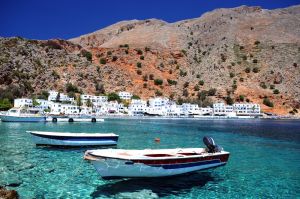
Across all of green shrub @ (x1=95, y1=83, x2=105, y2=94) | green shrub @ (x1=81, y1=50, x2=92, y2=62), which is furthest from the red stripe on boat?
green shrub @ (x1=81, y1=50, x2=92, y2=62)

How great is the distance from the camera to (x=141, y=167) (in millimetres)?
18938

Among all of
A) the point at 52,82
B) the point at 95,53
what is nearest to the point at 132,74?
the point at 95,53

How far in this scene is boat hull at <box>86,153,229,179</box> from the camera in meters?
18.6

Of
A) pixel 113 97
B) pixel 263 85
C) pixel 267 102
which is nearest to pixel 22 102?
pixel 113 97

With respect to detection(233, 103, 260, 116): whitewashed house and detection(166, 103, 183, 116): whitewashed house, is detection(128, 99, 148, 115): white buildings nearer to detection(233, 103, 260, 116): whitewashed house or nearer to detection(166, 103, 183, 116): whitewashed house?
detection(166, 103, 183, 116): whitewashed house

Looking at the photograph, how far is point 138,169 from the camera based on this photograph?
18.9 m

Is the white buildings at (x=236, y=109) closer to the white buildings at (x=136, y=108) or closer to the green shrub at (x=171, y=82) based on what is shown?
the green shrub at (x=171, y=82)

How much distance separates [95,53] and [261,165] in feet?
472

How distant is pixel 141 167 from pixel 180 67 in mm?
148163

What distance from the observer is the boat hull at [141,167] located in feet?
60.9

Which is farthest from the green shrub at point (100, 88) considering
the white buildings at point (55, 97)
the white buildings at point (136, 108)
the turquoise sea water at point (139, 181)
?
the turquoise sea water at point (139, 181)

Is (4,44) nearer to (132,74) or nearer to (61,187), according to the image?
(132,74)

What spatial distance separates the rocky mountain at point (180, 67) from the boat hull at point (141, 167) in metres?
111

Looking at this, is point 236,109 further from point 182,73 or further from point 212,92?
point 182,73
